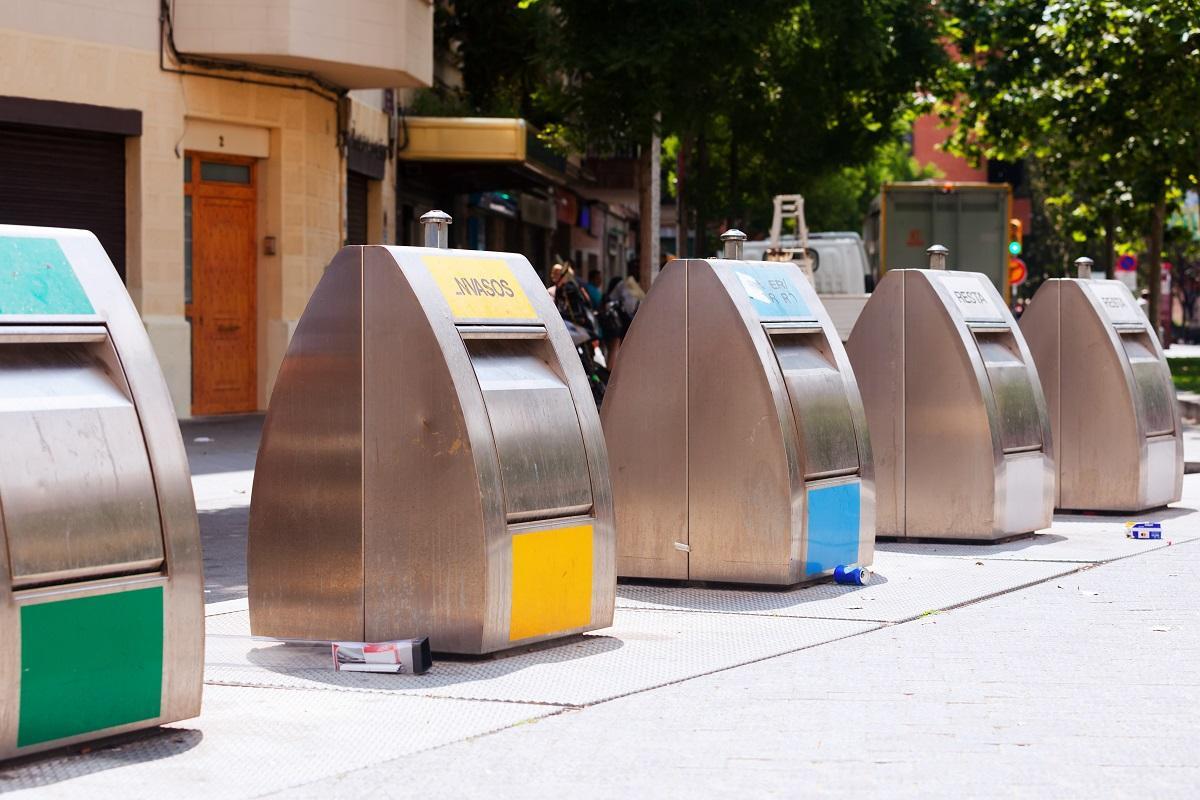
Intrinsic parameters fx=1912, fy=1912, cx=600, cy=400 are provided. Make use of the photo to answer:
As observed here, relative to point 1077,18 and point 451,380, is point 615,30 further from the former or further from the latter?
point 451,380

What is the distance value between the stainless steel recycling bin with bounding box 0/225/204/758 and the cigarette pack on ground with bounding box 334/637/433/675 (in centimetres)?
95

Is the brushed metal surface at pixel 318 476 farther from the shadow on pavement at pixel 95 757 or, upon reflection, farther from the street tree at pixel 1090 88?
the street tree at pixel 1090 88

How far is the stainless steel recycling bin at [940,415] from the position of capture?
9.01 meters

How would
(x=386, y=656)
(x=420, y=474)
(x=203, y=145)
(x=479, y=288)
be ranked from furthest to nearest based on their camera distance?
(x=203, y=145) < (x=479, y=288) < (x=420, y=474) < (x=386, y=656)

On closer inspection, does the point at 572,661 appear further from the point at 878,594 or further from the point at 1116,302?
the point at 1116,302

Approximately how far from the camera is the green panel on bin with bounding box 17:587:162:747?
439cm

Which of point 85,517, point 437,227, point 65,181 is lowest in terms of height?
point 85,517

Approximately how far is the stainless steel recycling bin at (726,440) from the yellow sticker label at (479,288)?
1376 millimetres

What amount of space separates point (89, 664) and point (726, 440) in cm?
347

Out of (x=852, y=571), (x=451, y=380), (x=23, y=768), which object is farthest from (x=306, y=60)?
(x=23, y=768)

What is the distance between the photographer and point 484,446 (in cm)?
578

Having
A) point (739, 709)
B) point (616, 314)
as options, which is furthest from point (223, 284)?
point (739, 709)

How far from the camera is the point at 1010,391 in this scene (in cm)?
930

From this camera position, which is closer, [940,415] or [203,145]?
[940,415]
